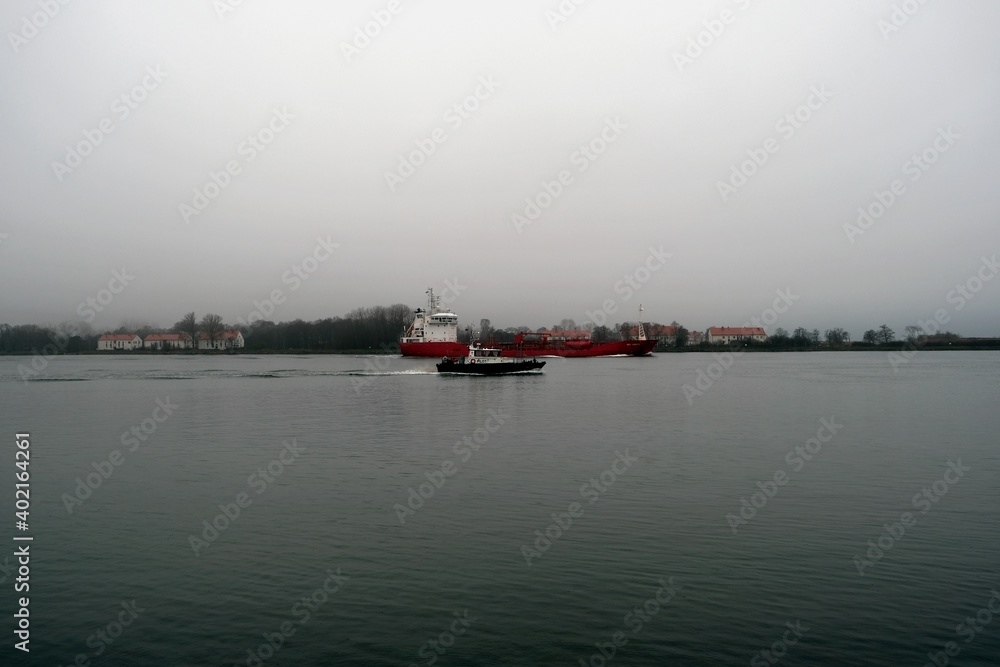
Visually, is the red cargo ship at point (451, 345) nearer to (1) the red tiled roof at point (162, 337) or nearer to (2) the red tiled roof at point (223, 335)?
(2) the red tiled roof at point (223, 335)

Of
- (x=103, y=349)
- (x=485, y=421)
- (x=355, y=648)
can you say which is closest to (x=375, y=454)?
(x=485, y=421)

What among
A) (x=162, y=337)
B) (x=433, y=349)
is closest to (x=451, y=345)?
(x=433, y=349)

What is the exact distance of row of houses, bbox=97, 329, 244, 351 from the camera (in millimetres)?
152875

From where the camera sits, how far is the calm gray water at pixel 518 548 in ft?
23.9

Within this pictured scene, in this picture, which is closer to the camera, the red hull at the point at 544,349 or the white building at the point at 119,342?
the red hull at the point at 544,349

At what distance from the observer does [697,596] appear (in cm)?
835

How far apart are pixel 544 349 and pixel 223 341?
90.2 metres

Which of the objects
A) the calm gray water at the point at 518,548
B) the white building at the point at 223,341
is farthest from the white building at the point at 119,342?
the calm gray water at the point at 518,548

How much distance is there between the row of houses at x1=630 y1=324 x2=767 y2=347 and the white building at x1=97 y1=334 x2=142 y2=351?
120430mm

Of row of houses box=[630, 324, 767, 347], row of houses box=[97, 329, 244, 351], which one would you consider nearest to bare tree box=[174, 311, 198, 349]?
row of houses box=[97, 329, 244, 351]

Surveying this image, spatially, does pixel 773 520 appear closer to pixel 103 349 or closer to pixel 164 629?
pixel 164 629

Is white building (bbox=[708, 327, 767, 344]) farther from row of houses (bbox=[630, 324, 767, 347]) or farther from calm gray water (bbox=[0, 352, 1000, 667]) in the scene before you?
calm gray water (bbox=[0, 352, 1000, 667])

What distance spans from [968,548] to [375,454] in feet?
43.7

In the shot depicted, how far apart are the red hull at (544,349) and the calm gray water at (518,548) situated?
6505 cm
